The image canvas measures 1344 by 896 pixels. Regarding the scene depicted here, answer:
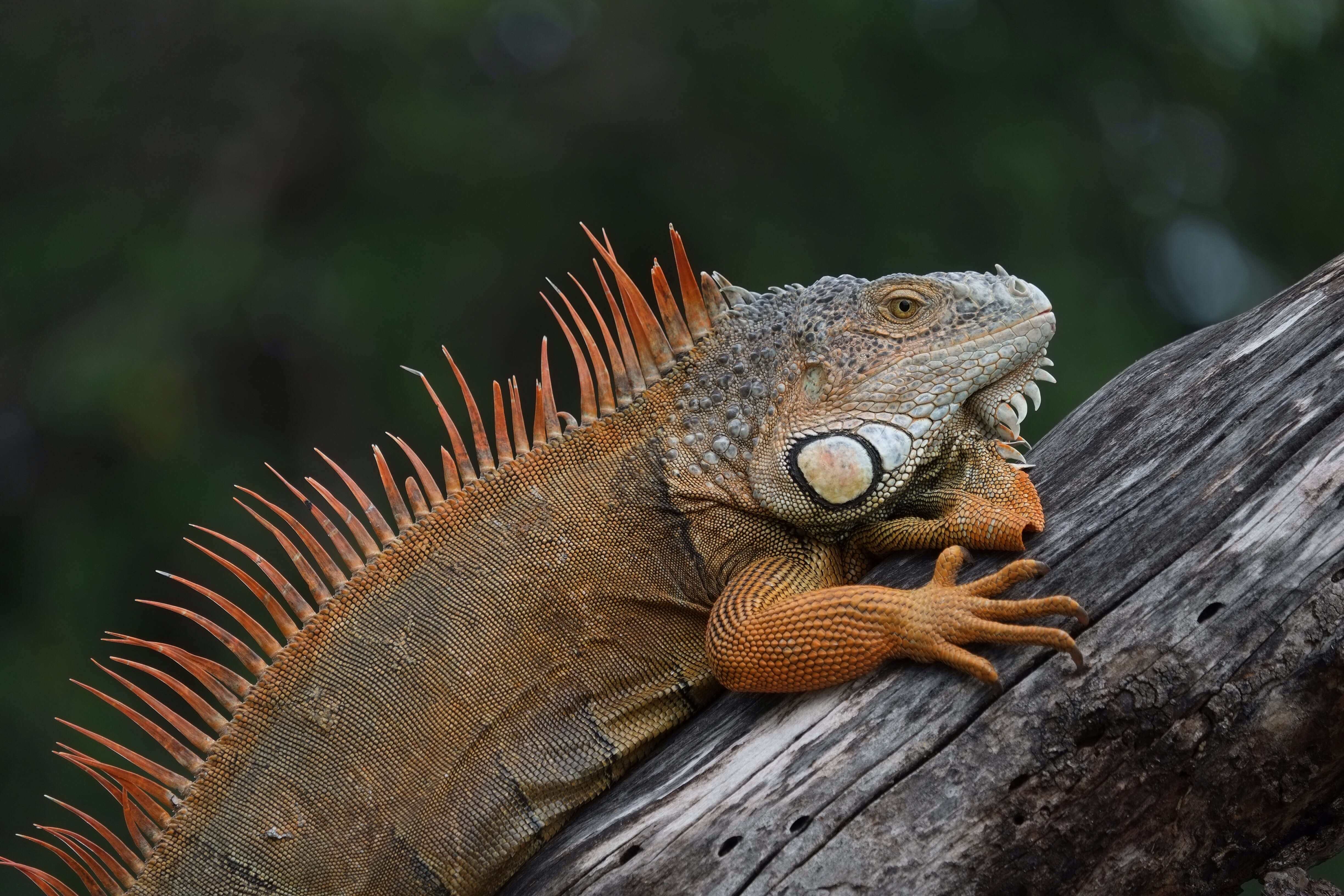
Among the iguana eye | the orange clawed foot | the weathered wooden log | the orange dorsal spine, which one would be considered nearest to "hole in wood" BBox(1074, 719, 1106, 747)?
the weathered wooden log

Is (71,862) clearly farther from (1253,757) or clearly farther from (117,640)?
(1253,757)

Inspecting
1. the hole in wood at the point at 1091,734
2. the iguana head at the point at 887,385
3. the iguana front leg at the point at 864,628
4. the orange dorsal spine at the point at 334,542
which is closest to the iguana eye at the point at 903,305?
the iguana head at the point at 887,385

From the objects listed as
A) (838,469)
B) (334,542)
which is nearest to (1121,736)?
(838,469)

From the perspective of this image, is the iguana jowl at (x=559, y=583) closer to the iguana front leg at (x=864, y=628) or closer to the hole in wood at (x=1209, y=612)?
the iguana front leg at (x=864, y=628)

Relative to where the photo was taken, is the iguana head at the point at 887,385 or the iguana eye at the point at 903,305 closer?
the iguana head at the point at 887,385

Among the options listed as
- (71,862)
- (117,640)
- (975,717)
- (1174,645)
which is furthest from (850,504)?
(71,862)

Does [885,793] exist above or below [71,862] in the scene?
below
